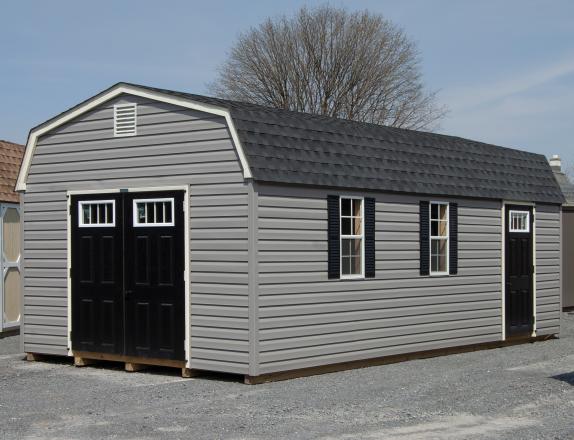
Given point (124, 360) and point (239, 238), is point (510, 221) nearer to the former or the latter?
point (239, 238)

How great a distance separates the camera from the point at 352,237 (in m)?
13.6

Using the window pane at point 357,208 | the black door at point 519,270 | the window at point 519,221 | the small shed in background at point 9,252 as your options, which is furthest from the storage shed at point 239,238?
the small shed in background at point 9,252

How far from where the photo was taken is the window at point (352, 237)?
1351 cm

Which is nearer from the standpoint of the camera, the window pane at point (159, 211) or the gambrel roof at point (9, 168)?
the window pane at point (159, 211)

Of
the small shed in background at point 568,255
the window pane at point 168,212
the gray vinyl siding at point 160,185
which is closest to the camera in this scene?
the gray vinyl siding at point 160,185

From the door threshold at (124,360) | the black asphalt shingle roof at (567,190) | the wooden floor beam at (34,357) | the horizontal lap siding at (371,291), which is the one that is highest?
the black asphalt shingle roof at (567,190)

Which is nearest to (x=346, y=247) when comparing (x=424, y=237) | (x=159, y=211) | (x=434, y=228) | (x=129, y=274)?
(x=424, y=237)

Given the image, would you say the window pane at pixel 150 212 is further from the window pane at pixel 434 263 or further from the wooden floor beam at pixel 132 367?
the window pane at pixel 434 263

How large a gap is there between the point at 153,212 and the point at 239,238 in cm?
152

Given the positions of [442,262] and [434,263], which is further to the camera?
[442,262]

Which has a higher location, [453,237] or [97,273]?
[453,237]

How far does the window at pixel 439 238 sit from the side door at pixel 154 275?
438 centimetres

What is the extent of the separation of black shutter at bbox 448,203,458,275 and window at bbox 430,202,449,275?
0.18 feet

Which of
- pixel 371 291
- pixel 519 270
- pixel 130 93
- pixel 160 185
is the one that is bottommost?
pixel 371 291
